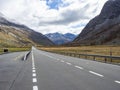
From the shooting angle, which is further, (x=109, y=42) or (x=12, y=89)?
→ (x=109, y=42)

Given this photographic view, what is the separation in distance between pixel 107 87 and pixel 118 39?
7267 inches

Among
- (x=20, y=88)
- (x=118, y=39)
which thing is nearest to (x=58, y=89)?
(x=20, y=88)

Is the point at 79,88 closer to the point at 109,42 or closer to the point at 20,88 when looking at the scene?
the point at 20,88

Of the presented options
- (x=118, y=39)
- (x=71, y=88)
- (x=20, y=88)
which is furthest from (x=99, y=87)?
(x=118, y=39)

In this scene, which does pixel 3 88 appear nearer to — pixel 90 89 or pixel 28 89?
pixel 28 89

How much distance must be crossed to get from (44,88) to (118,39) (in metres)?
185

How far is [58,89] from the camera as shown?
418 inches

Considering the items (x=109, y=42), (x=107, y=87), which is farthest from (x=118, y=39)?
(x=107, y=87)

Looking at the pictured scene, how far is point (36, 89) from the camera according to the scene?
10.7m

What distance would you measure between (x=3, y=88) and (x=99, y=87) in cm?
358

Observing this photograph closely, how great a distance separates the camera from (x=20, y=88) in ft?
36.3

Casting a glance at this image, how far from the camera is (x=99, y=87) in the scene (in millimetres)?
10938

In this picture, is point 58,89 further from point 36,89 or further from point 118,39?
point 118,39

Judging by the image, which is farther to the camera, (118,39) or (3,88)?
(118,39)
